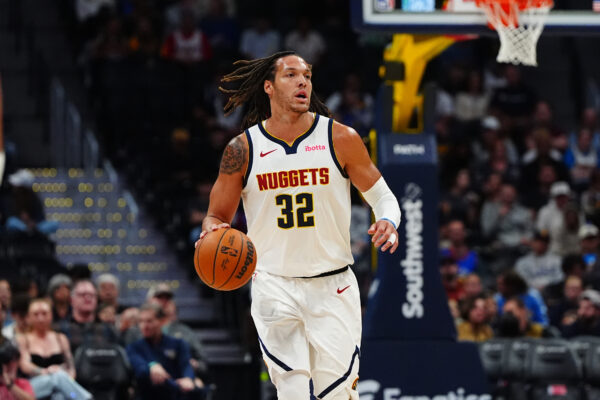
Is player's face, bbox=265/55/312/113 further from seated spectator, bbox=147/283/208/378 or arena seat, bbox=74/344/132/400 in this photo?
seated spectator, bbox=147/283/208/378

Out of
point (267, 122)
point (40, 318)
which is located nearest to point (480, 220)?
point (40, 318)

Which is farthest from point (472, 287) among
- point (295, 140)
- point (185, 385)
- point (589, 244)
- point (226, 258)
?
point (226, 258)

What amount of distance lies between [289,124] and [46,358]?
181 inches

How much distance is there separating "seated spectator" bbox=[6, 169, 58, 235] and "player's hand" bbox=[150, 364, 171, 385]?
11.5 feet

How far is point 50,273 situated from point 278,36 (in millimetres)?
6284

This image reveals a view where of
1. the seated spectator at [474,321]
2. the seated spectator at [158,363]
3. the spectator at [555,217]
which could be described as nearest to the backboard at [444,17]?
the seated spectator at [474,321]

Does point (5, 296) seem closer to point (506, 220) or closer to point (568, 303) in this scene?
point (568, 303)

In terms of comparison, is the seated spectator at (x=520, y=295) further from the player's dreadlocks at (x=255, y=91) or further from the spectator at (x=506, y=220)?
the player's dreadlocks at (x=255, y=91)

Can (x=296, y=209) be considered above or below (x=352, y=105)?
below

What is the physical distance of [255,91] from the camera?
23.7ft

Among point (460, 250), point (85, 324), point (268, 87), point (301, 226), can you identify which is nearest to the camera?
point (301, 226)

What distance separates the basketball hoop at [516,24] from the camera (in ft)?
31.1

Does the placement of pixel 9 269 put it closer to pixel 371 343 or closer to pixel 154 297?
pixel 154 297

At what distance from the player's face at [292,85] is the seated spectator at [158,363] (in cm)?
450
